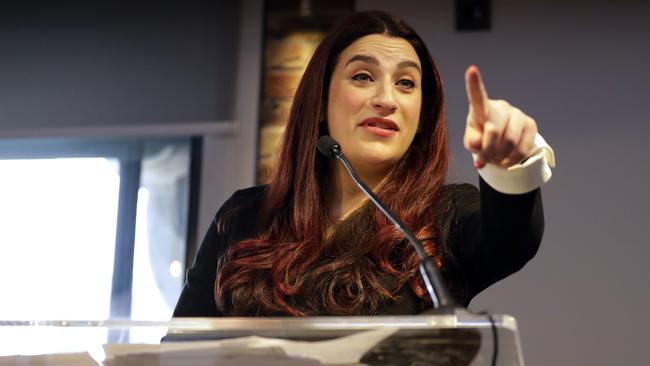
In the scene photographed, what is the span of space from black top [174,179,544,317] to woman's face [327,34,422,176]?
0.13 meters

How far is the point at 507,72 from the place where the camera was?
285 centimetres

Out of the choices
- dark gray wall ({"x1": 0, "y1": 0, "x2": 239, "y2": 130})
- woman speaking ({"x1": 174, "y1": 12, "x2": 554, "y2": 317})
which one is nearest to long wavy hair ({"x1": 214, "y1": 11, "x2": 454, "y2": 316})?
woman speaking ({"x1": 174, "y1": 12, "x2": 554, "y2": 317})

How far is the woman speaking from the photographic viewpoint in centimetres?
122

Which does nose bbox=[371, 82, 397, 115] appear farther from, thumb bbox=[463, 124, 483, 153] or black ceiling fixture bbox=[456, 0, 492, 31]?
black ceiling fixture bbox=[456, 0, 492, 31]

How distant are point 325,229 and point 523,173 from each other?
19.1 inches

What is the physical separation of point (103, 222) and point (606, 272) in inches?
65.8

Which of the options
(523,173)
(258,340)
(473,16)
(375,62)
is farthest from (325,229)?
(473,16)

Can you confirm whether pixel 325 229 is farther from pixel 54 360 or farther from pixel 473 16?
pixel 473 16

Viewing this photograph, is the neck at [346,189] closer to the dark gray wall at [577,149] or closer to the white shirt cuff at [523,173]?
the white shirt cuff at [523,173]

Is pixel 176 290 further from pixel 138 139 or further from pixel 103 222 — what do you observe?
pixel 138 139

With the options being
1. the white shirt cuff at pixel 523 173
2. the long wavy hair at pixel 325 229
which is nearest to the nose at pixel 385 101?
the long wavy hair at pixel 325 229

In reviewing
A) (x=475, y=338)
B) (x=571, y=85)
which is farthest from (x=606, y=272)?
(x=475, y=338)

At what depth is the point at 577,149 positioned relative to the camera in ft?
9.05

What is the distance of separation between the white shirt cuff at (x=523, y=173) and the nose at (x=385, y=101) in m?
0.43
